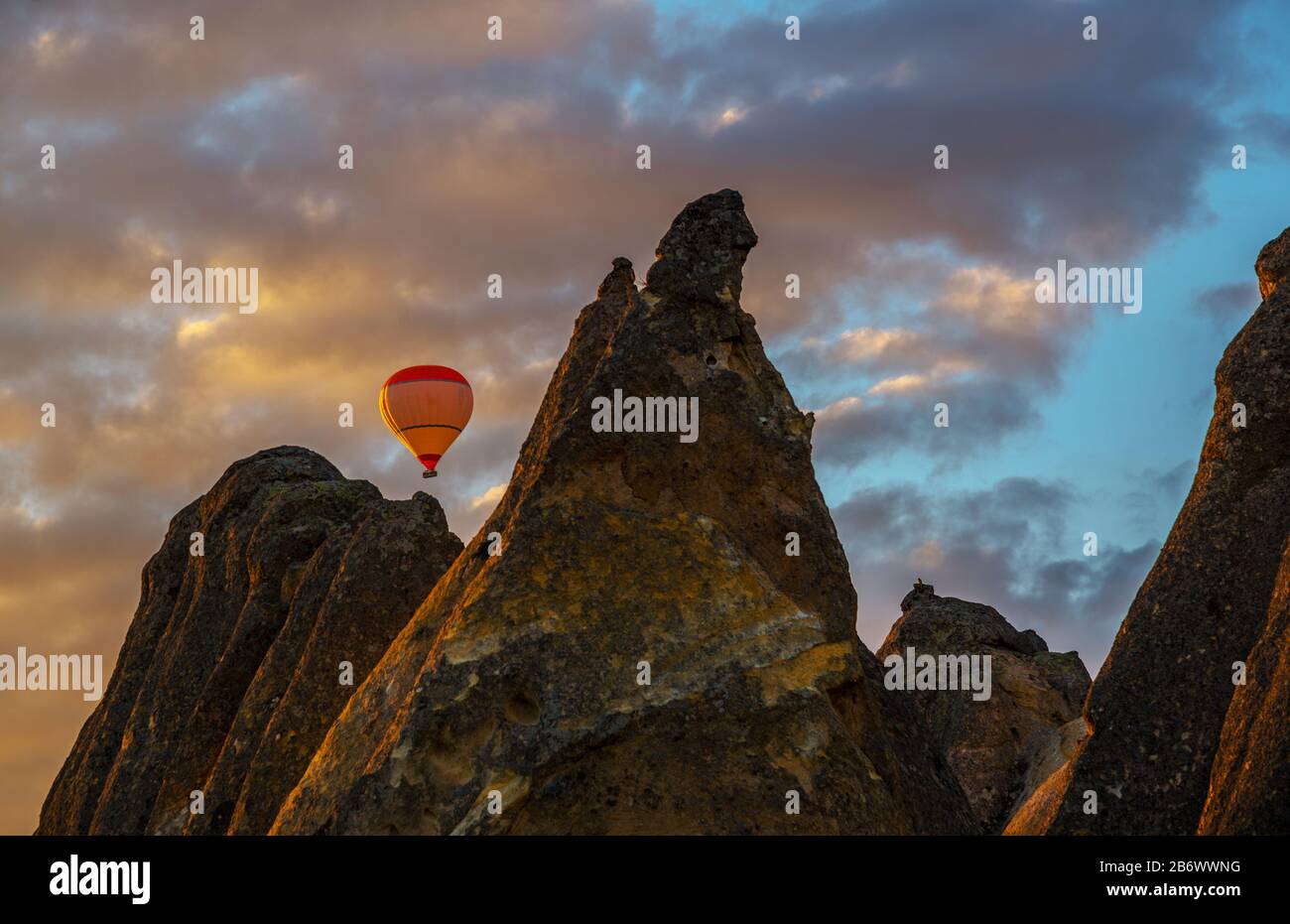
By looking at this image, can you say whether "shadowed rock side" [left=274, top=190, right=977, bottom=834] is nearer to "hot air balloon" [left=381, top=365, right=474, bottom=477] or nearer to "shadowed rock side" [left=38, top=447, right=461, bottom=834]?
"shadowed rock side" [left=38, top=447, right=461, bottom=834]

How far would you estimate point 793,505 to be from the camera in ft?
60.5

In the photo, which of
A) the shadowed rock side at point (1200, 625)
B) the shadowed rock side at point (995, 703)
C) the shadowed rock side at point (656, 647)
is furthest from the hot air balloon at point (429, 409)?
the shadowed rock side at point (1200, 625)

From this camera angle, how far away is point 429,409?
163 feet

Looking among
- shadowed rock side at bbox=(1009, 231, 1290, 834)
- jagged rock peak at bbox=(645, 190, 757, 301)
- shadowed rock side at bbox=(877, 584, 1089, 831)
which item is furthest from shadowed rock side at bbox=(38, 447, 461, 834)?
shadowed rock side at bbox=(877, 584, 1089, 831)

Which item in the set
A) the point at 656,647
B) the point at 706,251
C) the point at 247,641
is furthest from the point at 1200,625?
the point at 247,641

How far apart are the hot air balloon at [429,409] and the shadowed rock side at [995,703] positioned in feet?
55.8

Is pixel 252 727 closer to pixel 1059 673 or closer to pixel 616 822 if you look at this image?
pixel 616 822

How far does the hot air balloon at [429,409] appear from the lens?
49.7 meters

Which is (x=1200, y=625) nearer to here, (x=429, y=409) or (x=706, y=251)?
(x=706, y=251)

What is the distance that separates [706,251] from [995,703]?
17838 mm

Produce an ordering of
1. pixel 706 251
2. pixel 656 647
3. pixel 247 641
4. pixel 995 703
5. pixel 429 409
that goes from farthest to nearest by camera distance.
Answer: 1. pixel 429 409
2. pixel 995 703
3. pixel 247 641
4. pixel 706 251
5. pixel 656 647

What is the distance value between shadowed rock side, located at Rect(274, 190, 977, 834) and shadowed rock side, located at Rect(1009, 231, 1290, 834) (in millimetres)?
2322

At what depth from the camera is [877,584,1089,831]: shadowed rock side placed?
103 feet

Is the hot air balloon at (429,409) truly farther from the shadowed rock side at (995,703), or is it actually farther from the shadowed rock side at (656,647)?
the shadowed rock side at (656,647)
